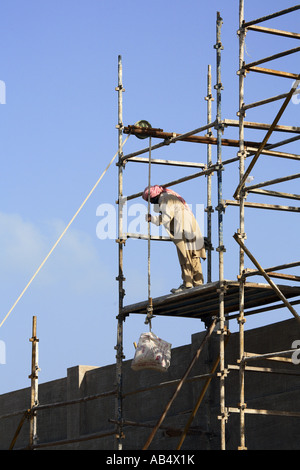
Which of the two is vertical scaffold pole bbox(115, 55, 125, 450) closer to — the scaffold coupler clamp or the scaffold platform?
the scaffold platform

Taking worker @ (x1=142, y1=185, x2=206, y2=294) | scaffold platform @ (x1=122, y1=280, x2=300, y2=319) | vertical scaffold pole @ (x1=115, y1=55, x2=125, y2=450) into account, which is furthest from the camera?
vertical scaffold pole @ (x1=115, y1=55, x2=125, y2=450)

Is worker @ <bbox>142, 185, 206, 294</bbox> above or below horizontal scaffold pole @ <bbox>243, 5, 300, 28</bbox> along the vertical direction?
below

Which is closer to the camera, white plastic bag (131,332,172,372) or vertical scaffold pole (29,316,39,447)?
white plastic bag (131,332,172,372)

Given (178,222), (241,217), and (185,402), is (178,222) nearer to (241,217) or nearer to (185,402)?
(241,217)

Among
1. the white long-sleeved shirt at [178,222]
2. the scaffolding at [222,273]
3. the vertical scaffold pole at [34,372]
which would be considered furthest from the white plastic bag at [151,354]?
the vertical scaffold pole at [34,372]

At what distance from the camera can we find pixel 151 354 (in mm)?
16531

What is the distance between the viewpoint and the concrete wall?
16.3 meters

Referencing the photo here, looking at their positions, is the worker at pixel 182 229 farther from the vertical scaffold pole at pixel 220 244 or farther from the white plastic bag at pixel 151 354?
the white plastic bag at pixel 151 354

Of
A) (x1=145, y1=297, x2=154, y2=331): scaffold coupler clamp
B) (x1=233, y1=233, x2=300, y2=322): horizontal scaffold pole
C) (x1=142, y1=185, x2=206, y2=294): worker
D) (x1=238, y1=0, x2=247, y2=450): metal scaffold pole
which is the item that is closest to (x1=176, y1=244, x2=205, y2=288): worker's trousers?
(x1=142, y1=185, x2=206, y2=294): worker

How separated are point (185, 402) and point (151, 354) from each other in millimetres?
1740

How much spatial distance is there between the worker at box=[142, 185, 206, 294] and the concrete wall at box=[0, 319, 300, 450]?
1.06 meters
